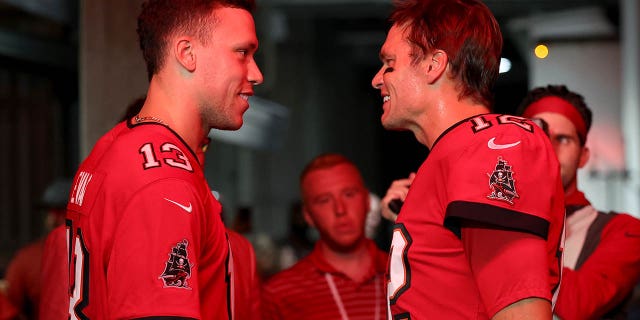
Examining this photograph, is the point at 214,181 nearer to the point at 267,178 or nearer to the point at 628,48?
the point at 267,178

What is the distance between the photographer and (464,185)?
1957mm

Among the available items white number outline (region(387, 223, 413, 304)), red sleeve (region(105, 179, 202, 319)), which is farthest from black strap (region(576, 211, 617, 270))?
red sleeve (region(105, 179, 202, 319))

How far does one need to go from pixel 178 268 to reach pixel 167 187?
176mm

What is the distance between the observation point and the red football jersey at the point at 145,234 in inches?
76.4

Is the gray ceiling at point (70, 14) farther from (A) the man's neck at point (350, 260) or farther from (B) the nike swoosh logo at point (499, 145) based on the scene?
(B) the nike swoosh logo at point (499, 145)

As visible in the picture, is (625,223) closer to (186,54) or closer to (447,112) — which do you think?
(447,112)

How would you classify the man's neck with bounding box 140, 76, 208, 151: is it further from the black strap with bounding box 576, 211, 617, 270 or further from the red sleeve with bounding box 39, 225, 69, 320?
the black strap with bounding box 576, 211, 617, 270

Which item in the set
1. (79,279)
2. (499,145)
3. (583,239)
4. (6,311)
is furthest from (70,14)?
(499,145)

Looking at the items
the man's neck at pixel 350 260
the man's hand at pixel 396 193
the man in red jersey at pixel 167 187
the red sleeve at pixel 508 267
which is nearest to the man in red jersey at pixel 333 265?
the man's neck at pixel 350 260

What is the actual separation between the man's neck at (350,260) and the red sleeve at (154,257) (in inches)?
73.9

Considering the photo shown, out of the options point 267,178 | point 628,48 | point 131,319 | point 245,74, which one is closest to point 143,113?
point 245,74

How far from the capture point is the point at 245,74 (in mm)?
2354

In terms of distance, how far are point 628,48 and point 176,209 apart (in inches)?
304

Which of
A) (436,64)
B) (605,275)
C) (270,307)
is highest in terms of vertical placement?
(436,64)
